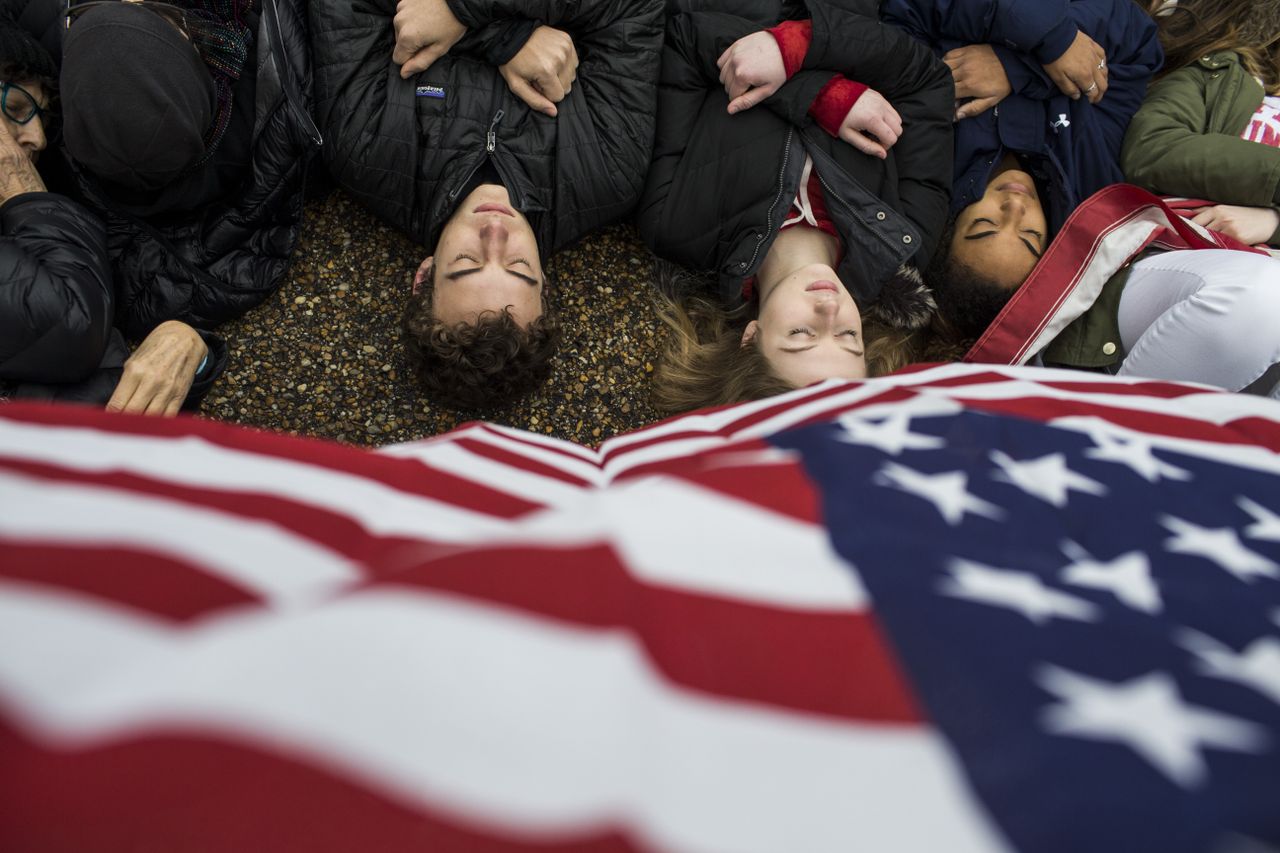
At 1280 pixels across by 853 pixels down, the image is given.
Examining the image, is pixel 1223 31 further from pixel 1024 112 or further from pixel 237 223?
pixel 237 223

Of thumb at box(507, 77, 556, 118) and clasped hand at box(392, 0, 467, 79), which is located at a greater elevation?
clasped hand at box(392, 0, 467, 79)

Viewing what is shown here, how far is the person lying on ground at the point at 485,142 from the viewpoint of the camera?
6.75ft

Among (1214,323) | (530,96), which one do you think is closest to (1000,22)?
(1214,323)

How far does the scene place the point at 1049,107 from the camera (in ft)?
8.07

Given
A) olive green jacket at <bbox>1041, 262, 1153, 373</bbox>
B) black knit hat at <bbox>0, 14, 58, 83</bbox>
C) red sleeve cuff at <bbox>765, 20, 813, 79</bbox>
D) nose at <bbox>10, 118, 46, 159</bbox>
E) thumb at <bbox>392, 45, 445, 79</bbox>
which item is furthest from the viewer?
olive green jacket at <bbox>1041, 262, 1153, 373</bbox>

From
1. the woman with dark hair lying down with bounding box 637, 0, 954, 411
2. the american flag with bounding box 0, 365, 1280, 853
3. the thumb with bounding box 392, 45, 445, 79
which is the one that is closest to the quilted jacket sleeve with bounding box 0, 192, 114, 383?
the american flag with bounding box 0, 365, 1280, 853

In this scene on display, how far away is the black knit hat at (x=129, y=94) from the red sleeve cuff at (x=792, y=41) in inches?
61.4

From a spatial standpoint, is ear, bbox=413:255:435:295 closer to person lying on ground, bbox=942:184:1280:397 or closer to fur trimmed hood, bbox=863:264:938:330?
fur trimmed hood, bbox=863:264:938:330

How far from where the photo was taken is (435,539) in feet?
3.55

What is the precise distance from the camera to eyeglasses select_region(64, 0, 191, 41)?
6.20ft

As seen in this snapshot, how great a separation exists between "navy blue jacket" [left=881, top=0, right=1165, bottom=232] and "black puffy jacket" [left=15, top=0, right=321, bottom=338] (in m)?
1.85

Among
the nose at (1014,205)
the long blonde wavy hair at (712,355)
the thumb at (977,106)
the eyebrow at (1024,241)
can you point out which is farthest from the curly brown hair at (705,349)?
the thumb at (977,106)

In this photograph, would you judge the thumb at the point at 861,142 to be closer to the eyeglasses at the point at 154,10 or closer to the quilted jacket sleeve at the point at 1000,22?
the quilted jacket sleeve at the point at 1000,22

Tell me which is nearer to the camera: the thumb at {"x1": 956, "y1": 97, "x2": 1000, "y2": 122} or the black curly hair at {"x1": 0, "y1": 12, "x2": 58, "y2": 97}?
the black curly hair at {"x1": 0, "y1": 12, "x2": 58, "y2": 97}
